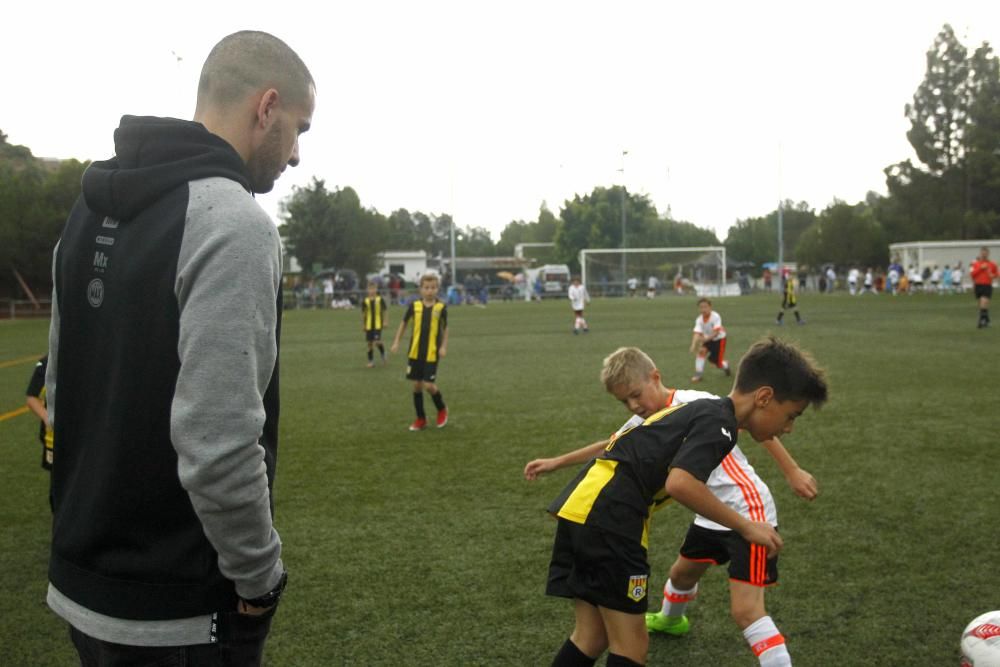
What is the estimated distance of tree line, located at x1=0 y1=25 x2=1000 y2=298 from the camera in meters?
55.1

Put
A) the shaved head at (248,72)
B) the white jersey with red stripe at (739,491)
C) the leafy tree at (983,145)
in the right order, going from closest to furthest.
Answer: the shaved head at (248,72), the white jersey with red stripe at (739,491), the leafy tree at (983,145)

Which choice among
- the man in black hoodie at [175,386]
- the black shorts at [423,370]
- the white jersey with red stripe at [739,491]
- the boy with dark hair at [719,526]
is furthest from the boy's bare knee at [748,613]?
the black shorts at [423,370]

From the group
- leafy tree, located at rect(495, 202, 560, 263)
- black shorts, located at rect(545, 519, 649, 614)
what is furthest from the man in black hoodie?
leafy tree, located at rect(495, 202, 560, 263)

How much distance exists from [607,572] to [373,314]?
15.9 meters

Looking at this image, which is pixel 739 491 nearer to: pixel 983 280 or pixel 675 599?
pixel 675 599

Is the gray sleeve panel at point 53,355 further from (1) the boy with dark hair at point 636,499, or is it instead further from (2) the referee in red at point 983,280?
(2) the referee in red at point 983,280

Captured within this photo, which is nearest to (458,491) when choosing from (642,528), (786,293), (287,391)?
(642,528)

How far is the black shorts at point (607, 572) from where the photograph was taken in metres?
3.30

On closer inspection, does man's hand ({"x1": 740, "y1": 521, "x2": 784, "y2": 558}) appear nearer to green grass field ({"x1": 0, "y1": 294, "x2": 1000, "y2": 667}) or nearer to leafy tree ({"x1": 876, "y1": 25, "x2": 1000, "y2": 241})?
green grass field ({"x1": 0, "y1": 294, "x2": 1000, "y2": 667})

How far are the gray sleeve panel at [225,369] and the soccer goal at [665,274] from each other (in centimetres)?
5798

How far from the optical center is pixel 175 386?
1760 mm

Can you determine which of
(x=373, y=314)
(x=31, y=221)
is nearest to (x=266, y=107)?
(x=373, y=314)

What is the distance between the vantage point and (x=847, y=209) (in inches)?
2977

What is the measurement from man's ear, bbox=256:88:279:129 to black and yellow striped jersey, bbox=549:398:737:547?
1853 mm
